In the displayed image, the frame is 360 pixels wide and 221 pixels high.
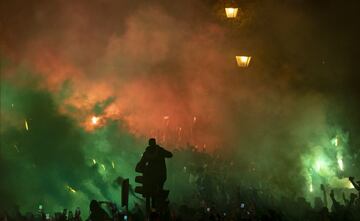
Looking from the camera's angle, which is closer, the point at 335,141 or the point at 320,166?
the point at 335,141

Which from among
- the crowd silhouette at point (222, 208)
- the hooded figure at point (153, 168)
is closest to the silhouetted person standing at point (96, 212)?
the crowd silhouette at point (222, 208)

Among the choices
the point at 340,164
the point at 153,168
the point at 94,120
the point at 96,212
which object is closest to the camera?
the point at 153,168

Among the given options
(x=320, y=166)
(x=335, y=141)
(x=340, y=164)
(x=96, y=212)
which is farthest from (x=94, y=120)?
(x=96, y=212)

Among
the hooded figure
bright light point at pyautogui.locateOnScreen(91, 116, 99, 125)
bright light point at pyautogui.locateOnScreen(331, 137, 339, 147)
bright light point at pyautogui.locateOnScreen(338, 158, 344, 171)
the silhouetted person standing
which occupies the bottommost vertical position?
the silhouetted person standing

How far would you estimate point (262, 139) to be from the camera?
23.8m

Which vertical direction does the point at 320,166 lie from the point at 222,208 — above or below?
above

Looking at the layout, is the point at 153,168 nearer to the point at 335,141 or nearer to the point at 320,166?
the point at 335,141

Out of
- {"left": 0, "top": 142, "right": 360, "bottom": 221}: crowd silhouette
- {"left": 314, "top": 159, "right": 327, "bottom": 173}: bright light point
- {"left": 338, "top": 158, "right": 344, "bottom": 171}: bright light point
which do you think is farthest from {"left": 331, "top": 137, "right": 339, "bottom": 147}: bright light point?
{"left": 0, "top": 142, "right": 360, "bottom": 221}: crowd silhouette

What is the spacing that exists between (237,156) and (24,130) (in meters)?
10.6

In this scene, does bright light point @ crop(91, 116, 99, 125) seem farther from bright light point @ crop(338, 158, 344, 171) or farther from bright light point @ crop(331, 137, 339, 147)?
bright light point @ crop(338, 158, 344, 171)

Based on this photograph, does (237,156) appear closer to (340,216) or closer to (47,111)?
(47,111)

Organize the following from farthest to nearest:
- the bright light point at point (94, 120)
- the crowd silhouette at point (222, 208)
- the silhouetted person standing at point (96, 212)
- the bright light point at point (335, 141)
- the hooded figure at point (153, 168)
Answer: the bright light point at point (94, 120)
the bright light point at point (335, 141)
the crowd silhouette at point (222, 208)
the silhouetted person standing at point (96, 212)
the hooded figure at point (153, 168)

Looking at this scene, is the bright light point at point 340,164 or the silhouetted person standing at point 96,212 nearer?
the silhouetted person standing at point 96,212

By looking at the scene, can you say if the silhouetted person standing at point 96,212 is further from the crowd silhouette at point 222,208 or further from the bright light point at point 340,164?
the bright light point at point 340,164
